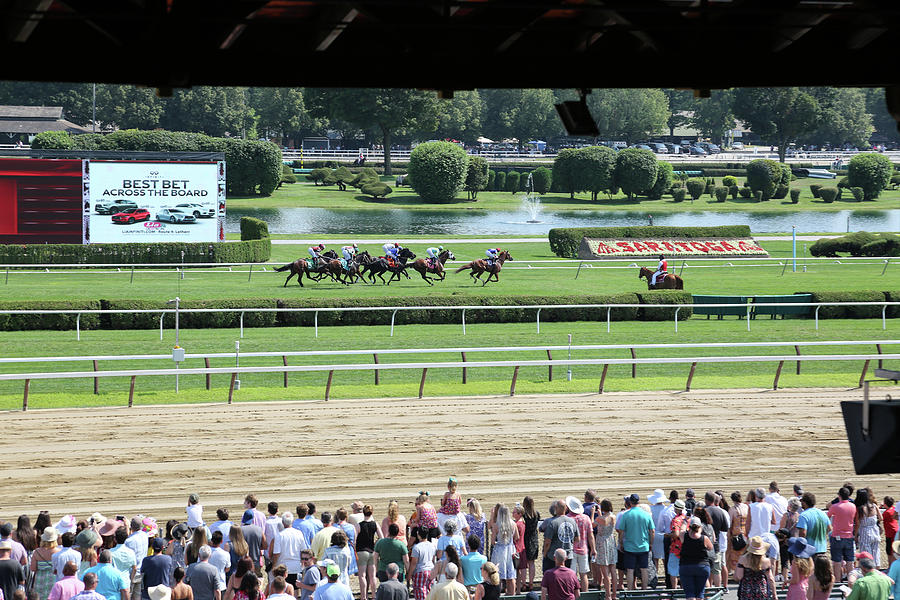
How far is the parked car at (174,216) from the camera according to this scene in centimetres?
3103

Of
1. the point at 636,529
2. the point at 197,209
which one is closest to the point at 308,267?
the point at 197,209

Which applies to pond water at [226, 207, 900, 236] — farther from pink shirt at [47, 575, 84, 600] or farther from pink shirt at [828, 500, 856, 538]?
pink shirt at [47, 575, 84, 600]

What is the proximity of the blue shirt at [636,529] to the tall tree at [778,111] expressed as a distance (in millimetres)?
60497

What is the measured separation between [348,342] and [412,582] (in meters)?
9.90

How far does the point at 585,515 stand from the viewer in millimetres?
9008

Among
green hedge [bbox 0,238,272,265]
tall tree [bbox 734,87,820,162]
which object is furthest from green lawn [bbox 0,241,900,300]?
tall tree [bbox 734,87,820,162]

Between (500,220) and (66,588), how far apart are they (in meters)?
41.1

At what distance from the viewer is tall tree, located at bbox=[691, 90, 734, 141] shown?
262ft

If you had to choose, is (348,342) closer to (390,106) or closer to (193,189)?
(193,189)

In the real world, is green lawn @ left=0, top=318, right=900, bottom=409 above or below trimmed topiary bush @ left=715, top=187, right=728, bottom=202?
below

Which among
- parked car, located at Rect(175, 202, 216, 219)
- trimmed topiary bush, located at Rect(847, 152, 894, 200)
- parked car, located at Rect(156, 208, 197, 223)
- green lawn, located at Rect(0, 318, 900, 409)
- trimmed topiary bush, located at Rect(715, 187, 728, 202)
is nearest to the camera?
green lawn, located at Rect(0, 318, 900, 409)

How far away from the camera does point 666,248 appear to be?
32188 millimetres

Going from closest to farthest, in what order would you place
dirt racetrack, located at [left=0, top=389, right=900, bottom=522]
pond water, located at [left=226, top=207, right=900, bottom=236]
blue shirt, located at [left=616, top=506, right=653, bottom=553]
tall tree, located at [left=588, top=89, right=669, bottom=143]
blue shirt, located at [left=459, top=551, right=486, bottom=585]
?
blue shirt, located at [left=459, top=551, right=486, bottom=585] → blue shirt, located at [left=616, top=506, right=653, bottom=553] → dirt racetrack, located at [left=0, top=389, right=900, bottom=522] → pond water, located at [left=226, top=207, right=900, bottom=236] → tall tree, located at [left=588, top=89, right=669, bottom=143]

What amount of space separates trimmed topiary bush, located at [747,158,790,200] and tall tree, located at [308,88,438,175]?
654 inches
